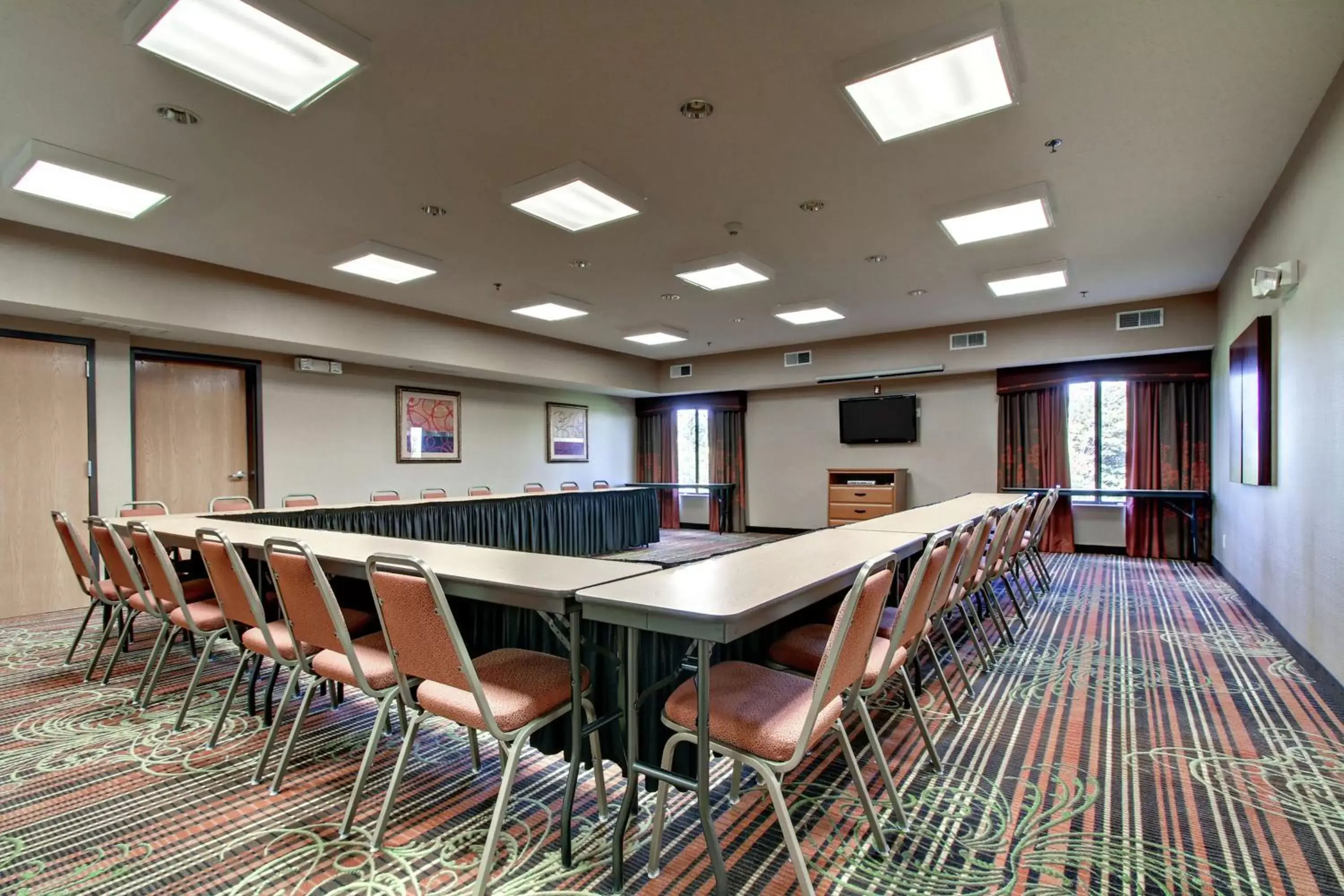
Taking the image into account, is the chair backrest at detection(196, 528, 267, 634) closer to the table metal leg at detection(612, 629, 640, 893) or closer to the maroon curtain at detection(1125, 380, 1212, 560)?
the table metal leg at detection(612, 629, 640, 893)

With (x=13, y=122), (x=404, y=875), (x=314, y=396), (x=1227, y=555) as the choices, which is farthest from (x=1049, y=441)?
(x=13, y=122)

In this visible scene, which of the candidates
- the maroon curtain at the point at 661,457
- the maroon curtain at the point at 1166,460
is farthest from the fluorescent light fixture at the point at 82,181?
the maroon curtain at the point at 1166,460

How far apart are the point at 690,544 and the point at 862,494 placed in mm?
2467

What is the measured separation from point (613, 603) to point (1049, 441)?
770 centimetres

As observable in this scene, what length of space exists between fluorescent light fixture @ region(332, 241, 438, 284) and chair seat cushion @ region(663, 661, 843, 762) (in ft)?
13.6

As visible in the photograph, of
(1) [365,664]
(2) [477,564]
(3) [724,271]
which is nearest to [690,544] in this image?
(3) [724,271]

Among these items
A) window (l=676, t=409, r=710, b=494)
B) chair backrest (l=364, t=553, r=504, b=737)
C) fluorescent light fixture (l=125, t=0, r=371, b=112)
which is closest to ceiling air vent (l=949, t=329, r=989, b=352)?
window (l=676, t=409, r=710, b=494)

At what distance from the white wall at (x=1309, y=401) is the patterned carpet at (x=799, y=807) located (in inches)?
21.2

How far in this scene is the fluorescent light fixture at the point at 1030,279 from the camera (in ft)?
17.1

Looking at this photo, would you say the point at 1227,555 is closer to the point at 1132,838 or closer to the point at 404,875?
the point at 1132,838

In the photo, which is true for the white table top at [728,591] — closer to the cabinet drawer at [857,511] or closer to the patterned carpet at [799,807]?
the patterned carpet at [799,807]

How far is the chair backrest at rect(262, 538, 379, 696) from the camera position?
6.24 feet

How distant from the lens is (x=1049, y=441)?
7.59 m

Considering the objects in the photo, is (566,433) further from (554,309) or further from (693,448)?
(554,309)
